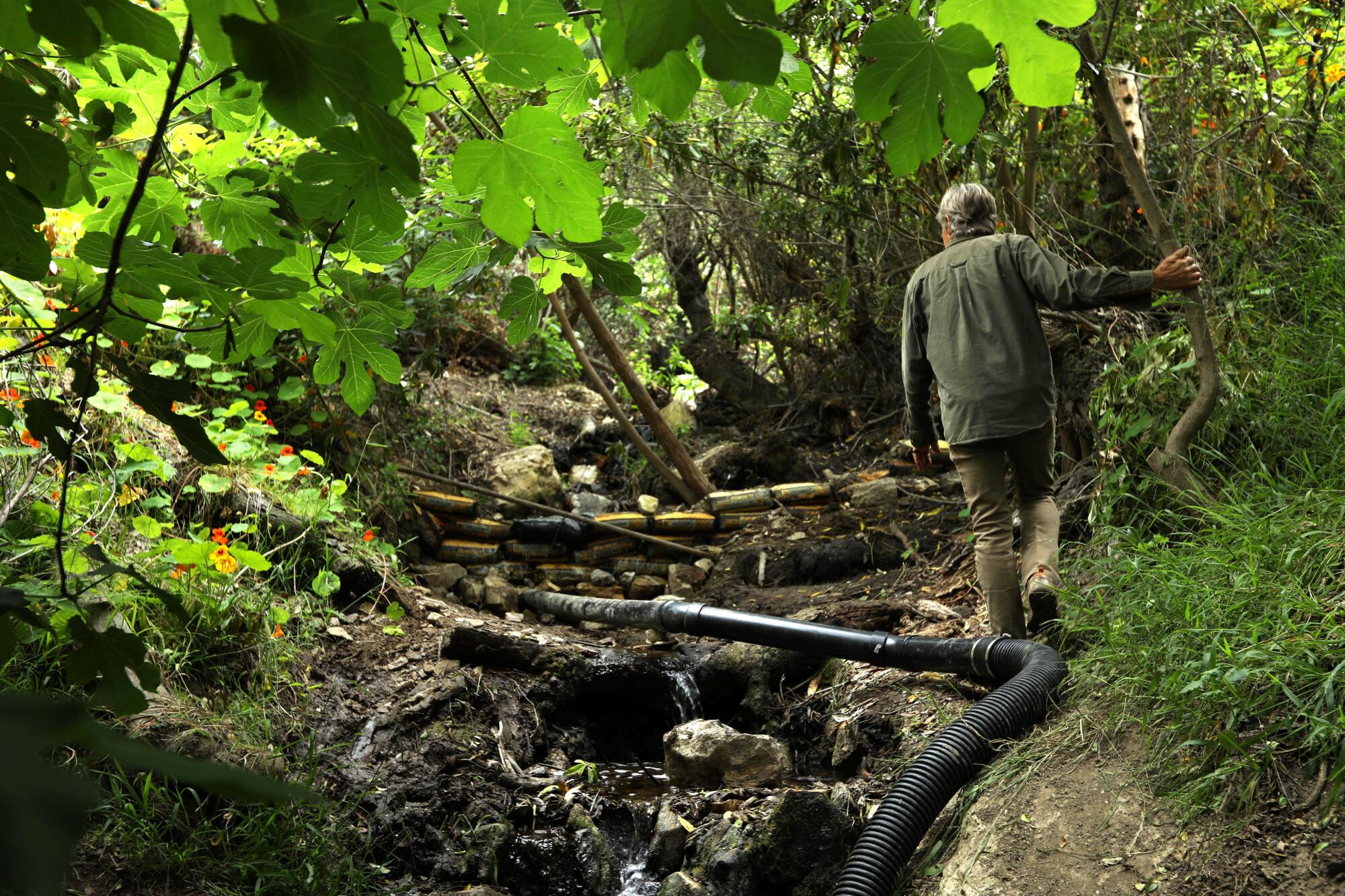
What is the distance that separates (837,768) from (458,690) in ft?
5.35

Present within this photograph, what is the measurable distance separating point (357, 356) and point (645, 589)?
15.4 ft

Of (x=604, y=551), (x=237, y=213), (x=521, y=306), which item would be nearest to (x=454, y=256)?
(x=521, y=306)

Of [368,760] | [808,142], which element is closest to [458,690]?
[368,760]

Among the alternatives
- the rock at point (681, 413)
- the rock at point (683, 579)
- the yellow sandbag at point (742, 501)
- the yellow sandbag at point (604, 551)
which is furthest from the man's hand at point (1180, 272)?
the rock at point (681, 413)

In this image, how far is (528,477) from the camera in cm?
739

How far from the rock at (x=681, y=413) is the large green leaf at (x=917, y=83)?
7.88m

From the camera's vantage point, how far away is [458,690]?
3.99 metres

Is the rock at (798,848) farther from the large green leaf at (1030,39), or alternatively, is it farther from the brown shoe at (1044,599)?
the large green leaf at (1030,39)

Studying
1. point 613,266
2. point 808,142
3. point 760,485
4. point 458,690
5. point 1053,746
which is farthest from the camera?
point 760,485

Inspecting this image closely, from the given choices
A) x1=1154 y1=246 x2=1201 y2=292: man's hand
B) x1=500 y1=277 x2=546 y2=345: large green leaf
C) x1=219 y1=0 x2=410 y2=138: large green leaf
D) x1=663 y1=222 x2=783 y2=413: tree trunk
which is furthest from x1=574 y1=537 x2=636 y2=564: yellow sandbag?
x1=219 y1=0 x2=410 y2=138: large green leaf

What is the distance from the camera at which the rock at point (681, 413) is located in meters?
9.23

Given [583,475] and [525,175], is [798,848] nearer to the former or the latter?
[525,175]

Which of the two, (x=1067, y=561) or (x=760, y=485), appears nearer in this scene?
(x=1067, y=561)

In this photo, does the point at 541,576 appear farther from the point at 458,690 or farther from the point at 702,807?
the point at 702,807
